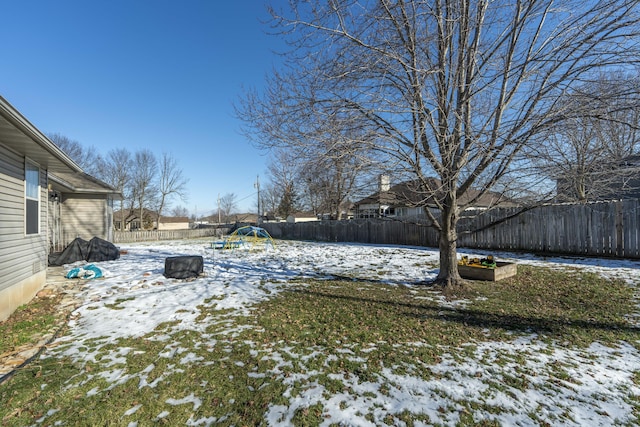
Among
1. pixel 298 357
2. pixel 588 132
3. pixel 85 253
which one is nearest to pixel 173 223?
pixel 85 253

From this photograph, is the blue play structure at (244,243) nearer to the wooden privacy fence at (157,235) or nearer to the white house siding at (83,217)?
the white house siding at (83,217)

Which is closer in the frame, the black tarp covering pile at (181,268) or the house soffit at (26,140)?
the house soffit at (26,140)

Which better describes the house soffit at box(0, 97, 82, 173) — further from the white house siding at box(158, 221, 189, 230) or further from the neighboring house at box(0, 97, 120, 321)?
the white house siding at box(158, 221, 189, 230)

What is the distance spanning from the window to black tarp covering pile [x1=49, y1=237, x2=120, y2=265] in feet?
14.8

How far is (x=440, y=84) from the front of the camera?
213 inches

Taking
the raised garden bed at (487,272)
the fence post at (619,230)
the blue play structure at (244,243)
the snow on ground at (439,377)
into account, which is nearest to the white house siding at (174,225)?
the blue play structure at (244,243)

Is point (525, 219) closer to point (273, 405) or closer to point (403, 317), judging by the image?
point (403, 317)

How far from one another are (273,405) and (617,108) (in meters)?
6.04

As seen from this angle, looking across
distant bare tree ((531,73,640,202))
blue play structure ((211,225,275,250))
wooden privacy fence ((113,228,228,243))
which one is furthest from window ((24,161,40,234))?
wooden privacy fence ((113,228,228,243))

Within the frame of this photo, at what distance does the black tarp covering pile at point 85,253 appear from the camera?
32.8ft

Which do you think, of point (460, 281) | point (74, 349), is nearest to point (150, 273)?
point (74, 349)

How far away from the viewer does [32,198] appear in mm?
6219

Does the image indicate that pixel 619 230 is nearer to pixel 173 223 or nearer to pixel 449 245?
pixel 449 245

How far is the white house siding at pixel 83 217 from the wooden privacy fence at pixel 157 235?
6.29m
